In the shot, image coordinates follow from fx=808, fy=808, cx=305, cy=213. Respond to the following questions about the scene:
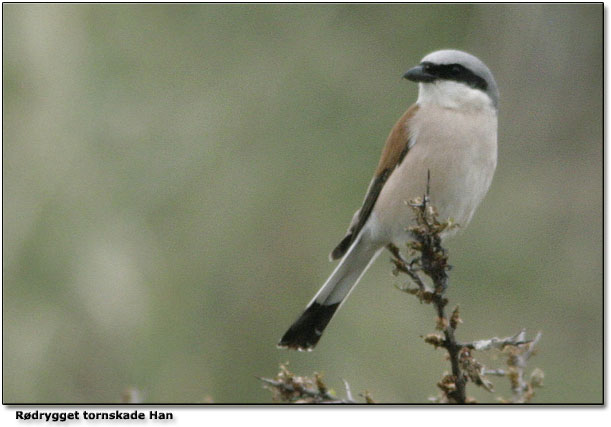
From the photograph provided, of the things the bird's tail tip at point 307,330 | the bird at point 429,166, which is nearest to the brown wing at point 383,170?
the bird at point 429,166

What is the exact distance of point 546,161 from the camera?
3605 mm

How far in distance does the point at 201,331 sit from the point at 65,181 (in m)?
0.73

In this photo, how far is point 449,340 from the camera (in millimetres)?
2002

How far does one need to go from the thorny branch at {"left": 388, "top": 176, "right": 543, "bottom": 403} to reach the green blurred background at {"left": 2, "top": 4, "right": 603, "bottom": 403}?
0.73m

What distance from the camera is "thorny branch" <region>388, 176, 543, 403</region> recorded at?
200 cm

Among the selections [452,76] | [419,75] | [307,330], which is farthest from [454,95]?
[307,330]

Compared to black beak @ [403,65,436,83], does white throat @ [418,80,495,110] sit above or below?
below

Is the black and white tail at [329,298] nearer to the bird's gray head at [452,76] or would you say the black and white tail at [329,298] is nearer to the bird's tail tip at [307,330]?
the bird's tail tip at [307,330]

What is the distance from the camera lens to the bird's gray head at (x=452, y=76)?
2975 mm

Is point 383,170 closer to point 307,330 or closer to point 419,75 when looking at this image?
point 419,75

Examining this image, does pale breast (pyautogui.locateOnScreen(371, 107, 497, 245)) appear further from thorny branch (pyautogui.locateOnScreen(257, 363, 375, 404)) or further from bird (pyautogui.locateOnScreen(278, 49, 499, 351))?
thorny branch (pyautogui.locateOnScreen(257, 363, 375, 404))

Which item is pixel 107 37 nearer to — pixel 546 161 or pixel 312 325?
pixel 312 325

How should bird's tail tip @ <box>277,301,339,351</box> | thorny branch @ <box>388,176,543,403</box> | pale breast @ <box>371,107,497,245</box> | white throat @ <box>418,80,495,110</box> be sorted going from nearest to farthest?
thorny branch @ <box>388,176,543,403</box>
bird's tail tip @ <box>277,301,339,351</box>
pale breast @ <box>371,107,497,245</box>
white throat @ <box>418,80,495,110</box>

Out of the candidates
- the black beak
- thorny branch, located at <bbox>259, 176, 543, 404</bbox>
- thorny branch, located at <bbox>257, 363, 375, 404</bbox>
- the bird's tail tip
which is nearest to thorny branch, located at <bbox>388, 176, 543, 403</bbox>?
thorny branch, located at <bbox>259, 176, 543, 404</bbox>
